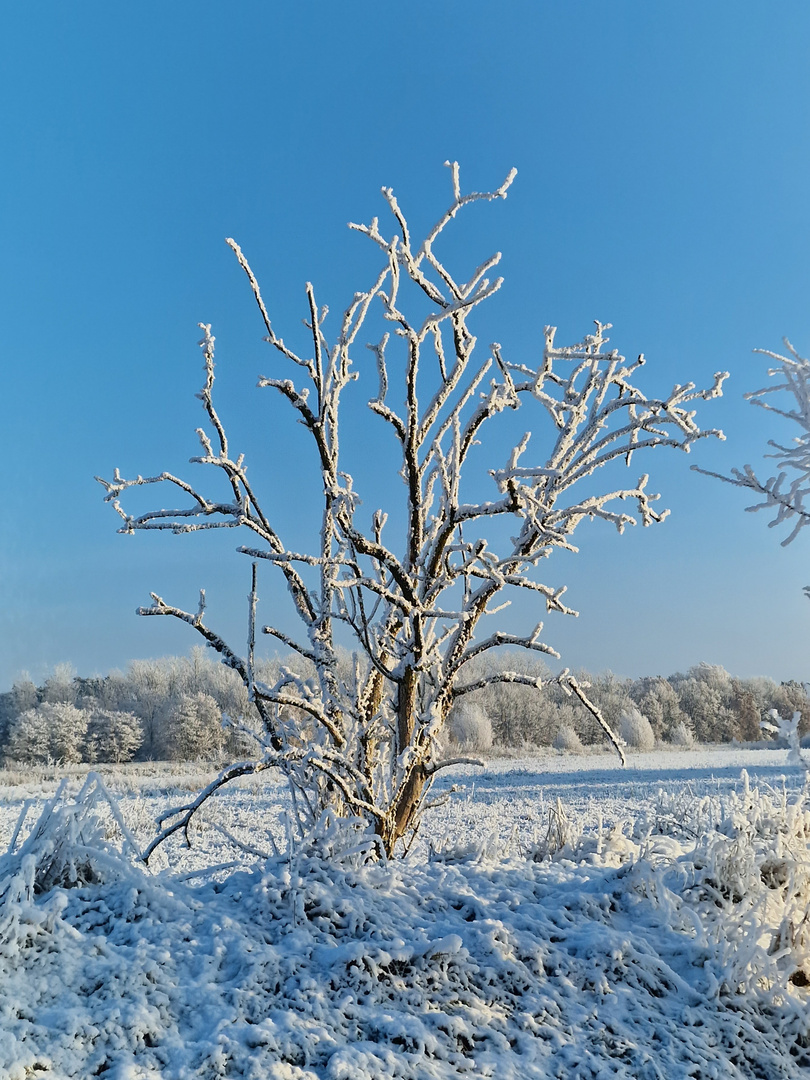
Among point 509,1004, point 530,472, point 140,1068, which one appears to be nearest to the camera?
point 140,1068

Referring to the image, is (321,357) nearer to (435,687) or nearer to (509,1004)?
(435,687)

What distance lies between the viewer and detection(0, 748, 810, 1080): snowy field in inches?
62.7

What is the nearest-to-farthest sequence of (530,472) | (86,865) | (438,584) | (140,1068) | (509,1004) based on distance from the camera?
(140,1068) → (509,1004) → (86,865) → (530,472) → (438,584)

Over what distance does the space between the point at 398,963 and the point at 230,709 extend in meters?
39.9

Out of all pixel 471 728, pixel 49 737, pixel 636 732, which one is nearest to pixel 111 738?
pixel 49 737

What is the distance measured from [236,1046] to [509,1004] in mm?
807

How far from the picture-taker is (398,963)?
2004 millimetres

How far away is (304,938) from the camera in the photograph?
6.79 feet

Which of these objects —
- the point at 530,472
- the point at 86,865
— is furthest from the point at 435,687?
the point at 86,865

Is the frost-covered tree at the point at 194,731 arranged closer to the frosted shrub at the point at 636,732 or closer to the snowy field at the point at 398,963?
Result: the frosted shrub at the point at 636,732

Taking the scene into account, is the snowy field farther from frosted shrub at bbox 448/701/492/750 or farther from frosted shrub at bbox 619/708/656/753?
frosted shrub at bbox 448/701/492/750

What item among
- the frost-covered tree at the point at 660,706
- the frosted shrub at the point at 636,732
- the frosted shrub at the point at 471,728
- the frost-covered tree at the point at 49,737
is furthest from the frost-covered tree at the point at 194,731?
the frost-covered tree at the point at 660,706

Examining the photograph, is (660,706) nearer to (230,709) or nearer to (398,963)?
(230,709)

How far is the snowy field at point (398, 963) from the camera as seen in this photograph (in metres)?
1.59
